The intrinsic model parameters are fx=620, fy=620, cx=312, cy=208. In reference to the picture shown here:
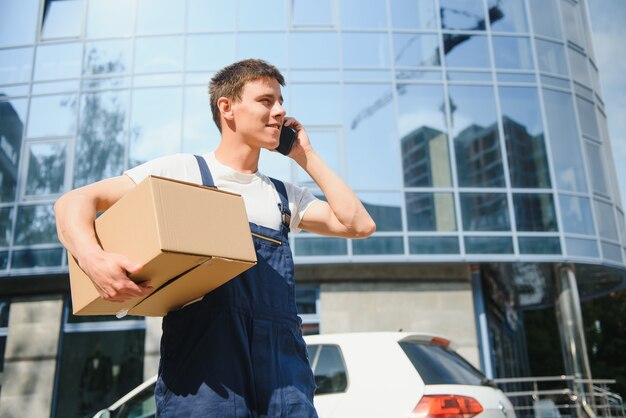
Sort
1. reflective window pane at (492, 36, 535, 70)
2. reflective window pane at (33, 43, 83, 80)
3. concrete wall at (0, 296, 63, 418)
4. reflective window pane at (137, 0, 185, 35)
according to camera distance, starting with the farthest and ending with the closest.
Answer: reflective window pane at (492, 36, 535, 70), reflective window pane at (137, 0, 185, 35), reflective window pane at (33, 43, 83, 80), concrete wall at (0, 296, 63, 418)

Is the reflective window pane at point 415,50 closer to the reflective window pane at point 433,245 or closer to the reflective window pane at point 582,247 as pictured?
the reflective window pane at point 433,245

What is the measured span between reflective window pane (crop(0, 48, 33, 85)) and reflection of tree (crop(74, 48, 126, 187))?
1656 millimetres

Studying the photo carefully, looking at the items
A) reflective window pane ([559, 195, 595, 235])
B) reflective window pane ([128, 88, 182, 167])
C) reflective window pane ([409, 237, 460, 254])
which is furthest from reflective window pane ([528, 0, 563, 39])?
reflective window pane ([128, 88, 182, 167])

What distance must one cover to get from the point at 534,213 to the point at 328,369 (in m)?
9.25

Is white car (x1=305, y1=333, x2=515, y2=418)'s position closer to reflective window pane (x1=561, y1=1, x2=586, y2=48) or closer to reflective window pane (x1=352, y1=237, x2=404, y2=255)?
reflective window pane (x1=352, y1=237, x2=404, y2=255)

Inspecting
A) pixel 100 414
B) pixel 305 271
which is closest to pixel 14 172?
pixel 305 271

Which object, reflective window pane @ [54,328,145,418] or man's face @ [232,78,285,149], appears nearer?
man's face @ [232,78,285,149]

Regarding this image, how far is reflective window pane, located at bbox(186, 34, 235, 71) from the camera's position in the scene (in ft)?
43.8

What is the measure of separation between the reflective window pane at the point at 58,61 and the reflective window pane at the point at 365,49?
5.86 metres

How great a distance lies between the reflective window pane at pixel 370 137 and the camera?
1266 cm

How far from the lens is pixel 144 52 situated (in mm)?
13461

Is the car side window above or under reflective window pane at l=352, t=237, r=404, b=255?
under

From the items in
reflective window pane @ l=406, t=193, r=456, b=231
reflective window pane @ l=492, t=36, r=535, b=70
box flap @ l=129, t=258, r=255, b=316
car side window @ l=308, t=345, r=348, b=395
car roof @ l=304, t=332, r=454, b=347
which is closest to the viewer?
box flap @ l=129, t=258, r=255, b=316

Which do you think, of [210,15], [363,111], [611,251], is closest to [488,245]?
[611,251]
